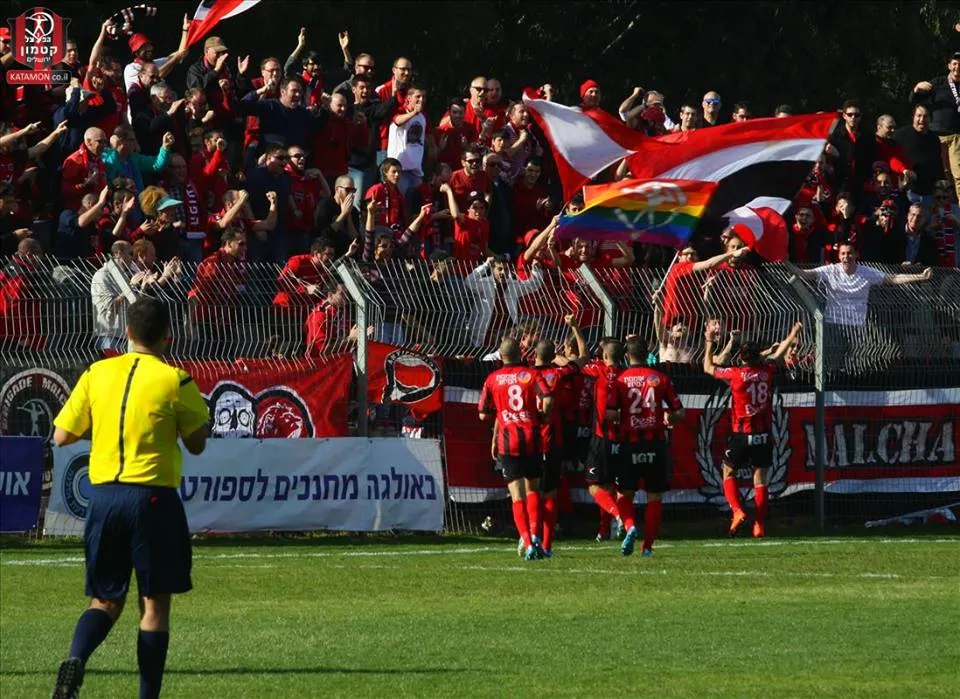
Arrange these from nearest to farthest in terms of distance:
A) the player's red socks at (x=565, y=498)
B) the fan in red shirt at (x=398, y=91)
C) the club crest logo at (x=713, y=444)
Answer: the player's red socks at (x=565, y=498) → the club crest logo at (x=713, y=444) → the fan in red shirt at (x=398, y=91)

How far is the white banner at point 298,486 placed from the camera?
17875 mm

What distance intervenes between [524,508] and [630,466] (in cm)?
121

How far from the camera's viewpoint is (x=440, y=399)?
19297 millimetres

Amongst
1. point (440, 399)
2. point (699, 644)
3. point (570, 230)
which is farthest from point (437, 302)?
point (699, 644)

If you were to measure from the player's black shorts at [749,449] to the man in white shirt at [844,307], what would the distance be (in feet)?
5.10

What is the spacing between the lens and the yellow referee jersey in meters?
8.80

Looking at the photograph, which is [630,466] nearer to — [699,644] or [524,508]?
[524,508]

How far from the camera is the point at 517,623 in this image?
490 inches

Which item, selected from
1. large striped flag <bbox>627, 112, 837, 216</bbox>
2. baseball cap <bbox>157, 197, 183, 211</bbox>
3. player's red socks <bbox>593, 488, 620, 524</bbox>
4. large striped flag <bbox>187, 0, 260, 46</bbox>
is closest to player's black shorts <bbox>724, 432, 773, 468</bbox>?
player's red socks <bbox>593, 488, 620, 524</bbox>

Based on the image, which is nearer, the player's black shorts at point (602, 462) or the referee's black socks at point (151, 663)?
the referee's black socks at point (151, 663)

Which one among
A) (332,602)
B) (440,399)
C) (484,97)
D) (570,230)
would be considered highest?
(484,97)

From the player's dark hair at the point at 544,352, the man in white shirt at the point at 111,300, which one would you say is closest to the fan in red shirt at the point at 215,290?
the man in white shirt at the point at 111,300

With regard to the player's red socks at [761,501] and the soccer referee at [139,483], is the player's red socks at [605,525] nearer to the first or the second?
the player's red socks at [761,501]

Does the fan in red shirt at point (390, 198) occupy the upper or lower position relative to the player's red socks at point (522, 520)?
upper
